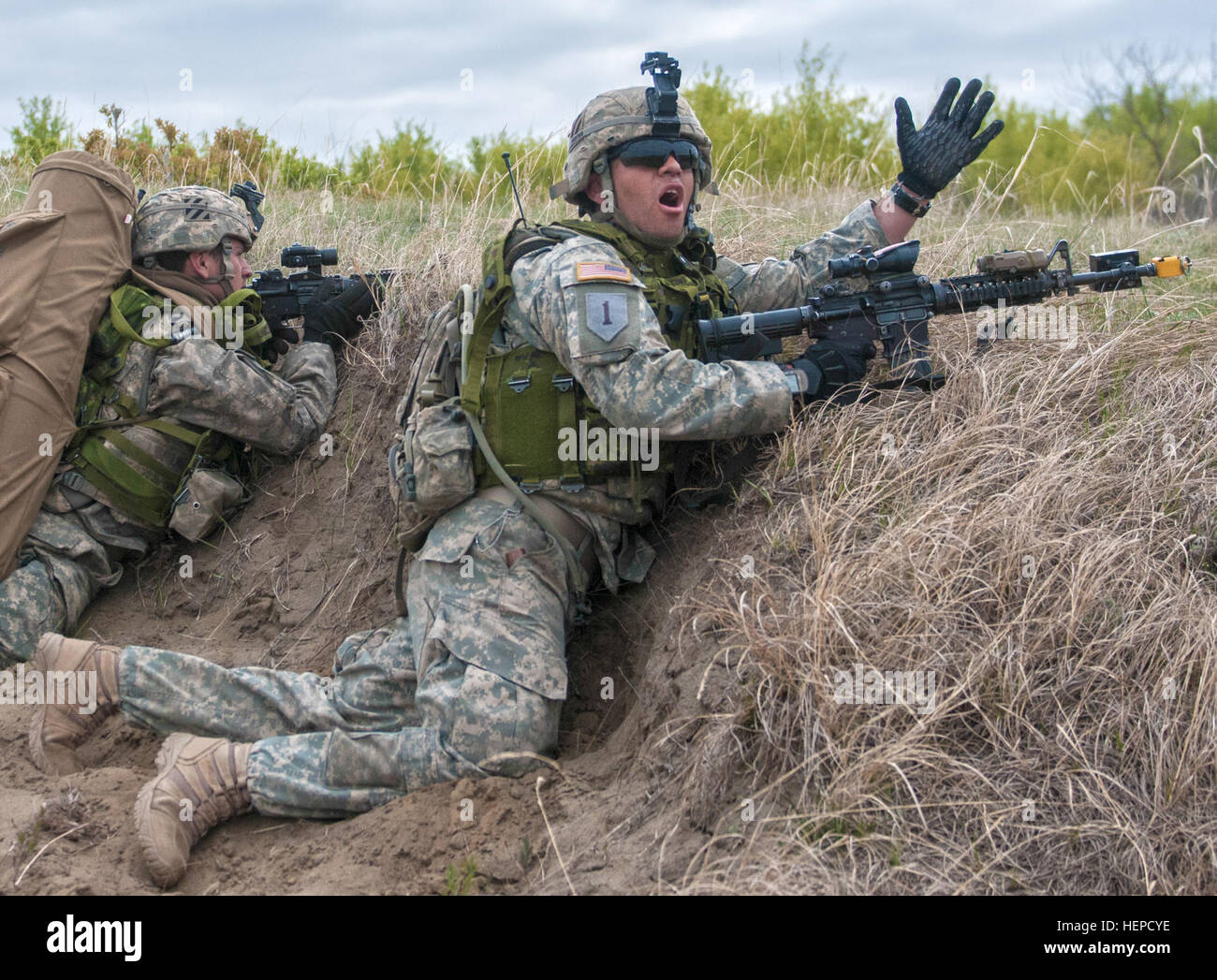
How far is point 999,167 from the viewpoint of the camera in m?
13.8

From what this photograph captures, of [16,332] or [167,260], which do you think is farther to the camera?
[167,260]

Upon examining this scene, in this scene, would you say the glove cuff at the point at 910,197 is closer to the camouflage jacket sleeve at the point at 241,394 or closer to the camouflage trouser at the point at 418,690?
the camouflage trouser at the point at 418,690

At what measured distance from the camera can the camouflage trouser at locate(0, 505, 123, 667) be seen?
4461 millimetres

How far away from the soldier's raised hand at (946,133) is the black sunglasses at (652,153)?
77cm

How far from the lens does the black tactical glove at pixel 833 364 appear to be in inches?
155

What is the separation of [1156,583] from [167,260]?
13.7 ft

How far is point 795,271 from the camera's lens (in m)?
4.55

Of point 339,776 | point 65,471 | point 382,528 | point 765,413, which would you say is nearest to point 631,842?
point 339,776

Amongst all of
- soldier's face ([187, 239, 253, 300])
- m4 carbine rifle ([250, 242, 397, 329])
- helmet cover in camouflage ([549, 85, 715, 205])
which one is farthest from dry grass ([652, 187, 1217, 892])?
soldier's face ([187, 239, 253, 300])

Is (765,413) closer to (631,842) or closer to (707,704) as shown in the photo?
(707,704)

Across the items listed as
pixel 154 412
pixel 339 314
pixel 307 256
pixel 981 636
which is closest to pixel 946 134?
pixel 981 636

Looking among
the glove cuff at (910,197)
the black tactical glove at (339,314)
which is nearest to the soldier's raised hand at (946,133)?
the glove cuff at (910,197)

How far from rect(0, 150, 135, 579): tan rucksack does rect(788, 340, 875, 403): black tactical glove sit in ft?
9.50

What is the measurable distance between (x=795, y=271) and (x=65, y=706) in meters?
3.15
